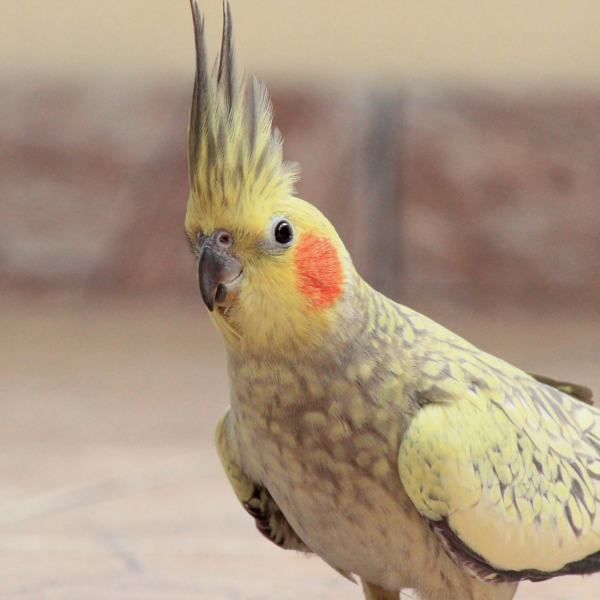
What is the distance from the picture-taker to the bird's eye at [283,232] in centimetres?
140

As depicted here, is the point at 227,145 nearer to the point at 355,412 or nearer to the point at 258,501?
the point at 355,412

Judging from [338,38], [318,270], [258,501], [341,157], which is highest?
[338,38]

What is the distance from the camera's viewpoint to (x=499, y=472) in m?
1.50

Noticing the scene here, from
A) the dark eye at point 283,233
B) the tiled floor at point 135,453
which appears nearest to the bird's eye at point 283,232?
the dark eye at point 283,233

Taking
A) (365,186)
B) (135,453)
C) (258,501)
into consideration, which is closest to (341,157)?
(365,186)

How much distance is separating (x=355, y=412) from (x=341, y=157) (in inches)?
122

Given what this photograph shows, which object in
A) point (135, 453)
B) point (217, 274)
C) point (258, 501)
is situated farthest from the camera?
point (135, 453)

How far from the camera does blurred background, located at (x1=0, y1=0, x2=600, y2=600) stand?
14.5 feet

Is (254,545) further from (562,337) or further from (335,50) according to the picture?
(335,50)

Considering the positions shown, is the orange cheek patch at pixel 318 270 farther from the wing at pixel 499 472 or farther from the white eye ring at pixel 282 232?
the wing at pixel 499 472

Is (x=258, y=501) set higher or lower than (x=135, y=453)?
higher

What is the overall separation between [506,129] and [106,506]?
9.35 feet

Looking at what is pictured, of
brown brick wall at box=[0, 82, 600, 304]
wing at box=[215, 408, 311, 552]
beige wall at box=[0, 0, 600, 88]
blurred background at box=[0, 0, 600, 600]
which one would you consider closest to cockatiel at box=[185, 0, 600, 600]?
wing at box=[215, 408, 311, 552]

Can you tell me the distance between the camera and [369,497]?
1.50 meters
